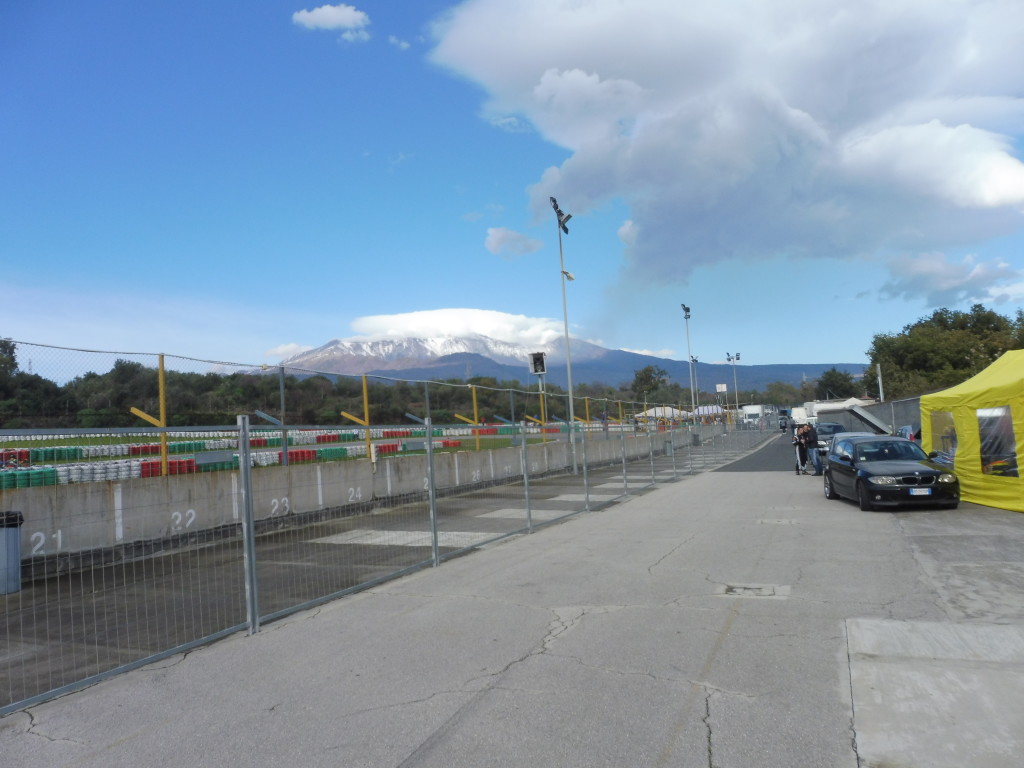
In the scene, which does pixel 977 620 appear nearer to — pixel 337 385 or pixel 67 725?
pixel 67 725

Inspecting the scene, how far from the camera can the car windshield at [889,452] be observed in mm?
15125

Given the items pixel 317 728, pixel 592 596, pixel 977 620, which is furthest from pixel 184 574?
pixel 977 620

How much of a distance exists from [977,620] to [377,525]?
644cm

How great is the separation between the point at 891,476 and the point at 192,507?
11.9 meters

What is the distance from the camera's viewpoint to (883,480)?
13883 mm

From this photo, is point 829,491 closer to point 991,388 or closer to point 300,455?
point 991,388

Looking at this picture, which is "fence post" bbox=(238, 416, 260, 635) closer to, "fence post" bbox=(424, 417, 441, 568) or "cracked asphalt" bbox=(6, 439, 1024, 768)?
"cracked asphalt" bbox=(6, 439, 1024, 768)

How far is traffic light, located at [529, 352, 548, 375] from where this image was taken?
27156mm

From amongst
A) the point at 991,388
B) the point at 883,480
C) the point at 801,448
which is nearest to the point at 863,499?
the point at 883,480

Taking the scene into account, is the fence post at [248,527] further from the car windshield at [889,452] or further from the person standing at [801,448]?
the person standing at [801,448]

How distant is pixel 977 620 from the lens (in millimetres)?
6375

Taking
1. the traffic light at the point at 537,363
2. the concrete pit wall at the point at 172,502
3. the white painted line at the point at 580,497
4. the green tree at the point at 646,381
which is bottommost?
the white painted line at the point at 580,497

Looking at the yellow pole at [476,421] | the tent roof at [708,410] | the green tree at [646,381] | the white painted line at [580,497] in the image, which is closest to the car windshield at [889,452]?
the white painted line at [580,497]

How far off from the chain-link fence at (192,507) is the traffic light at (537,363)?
12.9 m
